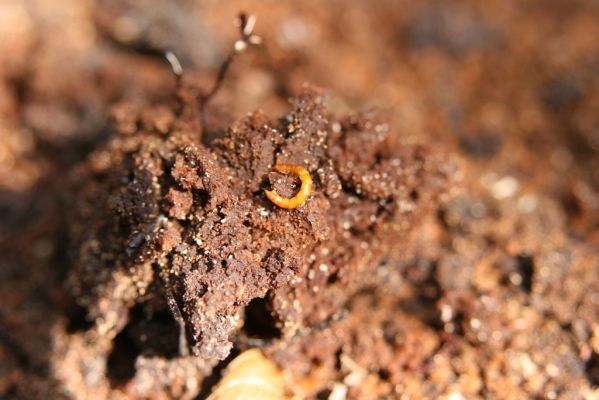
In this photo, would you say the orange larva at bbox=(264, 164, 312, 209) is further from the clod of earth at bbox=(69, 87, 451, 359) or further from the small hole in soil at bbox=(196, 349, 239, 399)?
the small hole in soil at bbox=(196, 349, 239, 399)

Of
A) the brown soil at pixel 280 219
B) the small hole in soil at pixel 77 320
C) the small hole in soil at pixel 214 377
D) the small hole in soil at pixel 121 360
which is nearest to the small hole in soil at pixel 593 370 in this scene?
the brown soil at pixel 280 219

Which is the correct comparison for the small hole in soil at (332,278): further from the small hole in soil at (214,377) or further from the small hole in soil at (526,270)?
the small hole in soil at (526,270)

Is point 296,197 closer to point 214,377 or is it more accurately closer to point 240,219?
point 240,219

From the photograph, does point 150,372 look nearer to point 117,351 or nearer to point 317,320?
point 117,351

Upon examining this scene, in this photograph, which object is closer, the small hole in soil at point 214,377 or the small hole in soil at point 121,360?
→ the small hole in soil at point 214,377

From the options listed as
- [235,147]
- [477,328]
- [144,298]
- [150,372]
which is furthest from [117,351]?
[477,328]

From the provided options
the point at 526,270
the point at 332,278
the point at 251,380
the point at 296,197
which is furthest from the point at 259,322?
the point at 526,270
